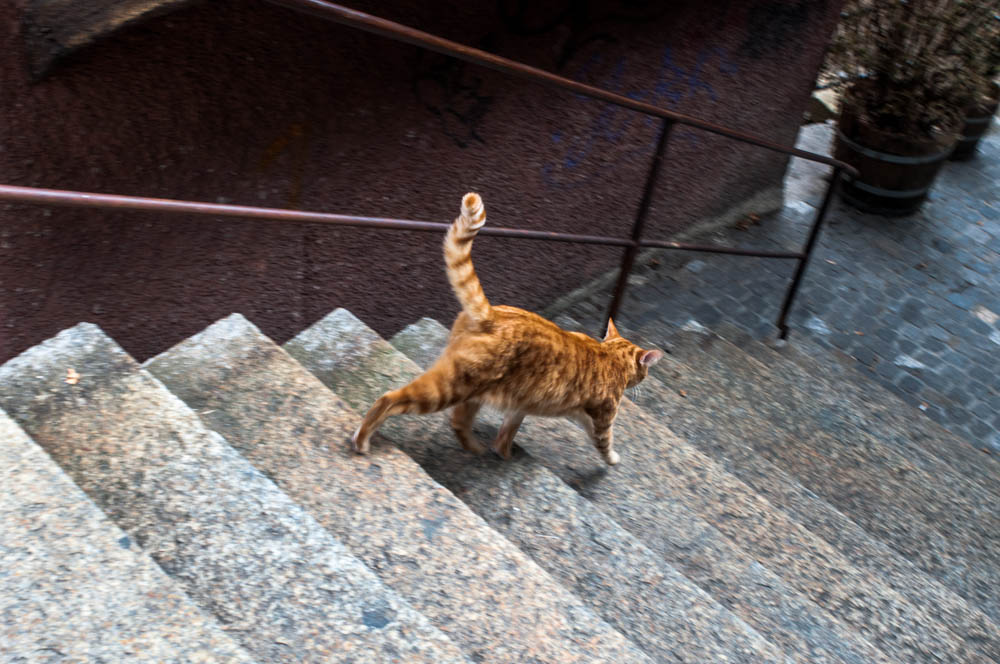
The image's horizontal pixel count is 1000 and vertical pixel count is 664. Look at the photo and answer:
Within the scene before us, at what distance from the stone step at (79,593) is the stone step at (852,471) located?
9.20ft

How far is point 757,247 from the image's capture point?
564 centimetres

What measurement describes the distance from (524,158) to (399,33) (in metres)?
1.80

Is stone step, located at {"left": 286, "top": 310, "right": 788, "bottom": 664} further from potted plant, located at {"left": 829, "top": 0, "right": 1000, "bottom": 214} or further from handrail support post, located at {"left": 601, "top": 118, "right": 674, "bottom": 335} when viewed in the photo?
potted plant, located at {"left": 829, "top": 0, "right": 1000, "bottom": 214}

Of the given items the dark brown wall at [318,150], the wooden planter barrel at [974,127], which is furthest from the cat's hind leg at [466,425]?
the wooden planter barrel at [974,127]

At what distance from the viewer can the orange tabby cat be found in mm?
2479

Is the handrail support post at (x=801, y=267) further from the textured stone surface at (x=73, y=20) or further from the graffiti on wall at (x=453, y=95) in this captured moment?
the textured stone surface at (x=73, y=20)

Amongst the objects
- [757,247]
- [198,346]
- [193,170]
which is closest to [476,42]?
[193,170]

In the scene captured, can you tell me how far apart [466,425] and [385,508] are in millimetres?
650

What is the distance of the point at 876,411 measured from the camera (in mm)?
4223

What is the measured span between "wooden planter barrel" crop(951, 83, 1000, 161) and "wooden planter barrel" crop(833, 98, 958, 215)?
44.4 inches

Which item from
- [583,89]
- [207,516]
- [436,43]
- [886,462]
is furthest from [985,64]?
[207,516]

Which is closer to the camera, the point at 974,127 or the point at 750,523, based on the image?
the point at 750,523

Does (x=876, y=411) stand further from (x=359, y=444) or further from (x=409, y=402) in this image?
(x=359, y=444)

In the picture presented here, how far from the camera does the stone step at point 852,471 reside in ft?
11.1
